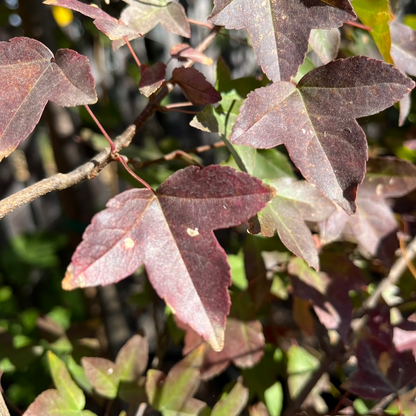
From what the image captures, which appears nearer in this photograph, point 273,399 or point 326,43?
point 326,43

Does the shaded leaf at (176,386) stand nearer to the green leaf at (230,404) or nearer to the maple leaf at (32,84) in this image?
the green leaf at (230,404)

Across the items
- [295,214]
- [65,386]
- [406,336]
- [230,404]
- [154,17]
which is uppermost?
[154,17]

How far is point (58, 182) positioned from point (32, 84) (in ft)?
0.34

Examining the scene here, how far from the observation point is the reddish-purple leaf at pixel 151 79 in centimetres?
41

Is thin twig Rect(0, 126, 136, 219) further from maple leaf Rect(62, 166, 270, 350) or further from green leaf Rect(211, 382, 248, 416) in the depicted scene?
green leaf Rect(211, 382, 248, 416)

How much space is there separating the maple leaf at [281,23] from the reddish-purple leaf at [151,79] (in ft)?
0.24

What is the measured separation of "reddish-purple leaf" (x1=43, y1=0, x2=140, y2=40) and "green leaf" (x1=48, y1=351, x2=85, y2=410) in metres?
0.38

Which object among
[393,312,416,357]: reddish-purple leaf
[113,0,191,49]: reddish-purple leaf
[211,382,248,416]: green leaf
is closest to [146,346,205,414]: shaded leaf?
[211,382,248,416]: green leaf

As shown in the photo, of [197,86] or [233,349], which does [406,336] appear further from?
[197,86]

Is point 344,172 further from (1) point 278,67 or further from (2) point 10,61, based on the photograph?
(2) point 10,61

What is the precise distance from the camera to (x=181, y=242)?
0.39m

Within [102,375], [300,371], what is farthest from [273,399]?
[102,375]

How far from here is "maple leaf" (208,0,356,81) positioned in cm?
40

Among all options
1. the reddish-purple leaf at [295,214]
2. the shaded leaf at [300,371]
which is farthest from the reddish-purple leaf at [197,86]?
the shaded leaf at [300,371]
